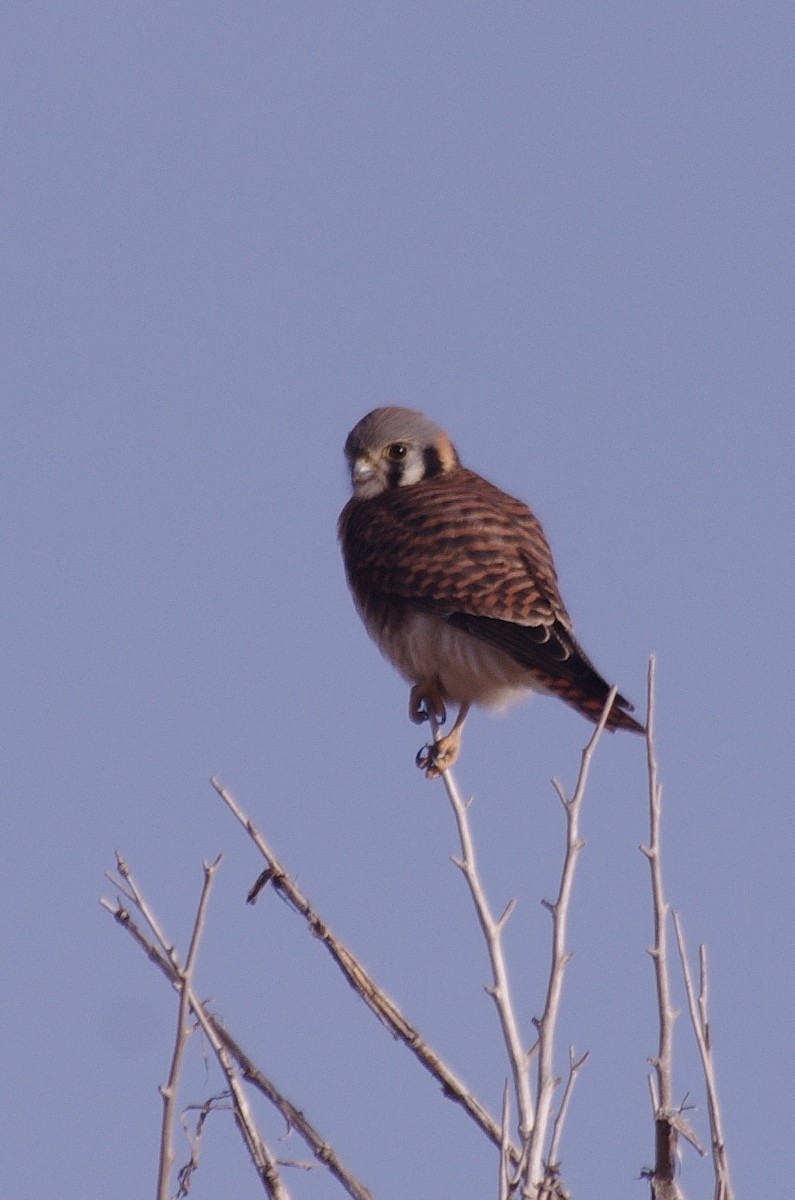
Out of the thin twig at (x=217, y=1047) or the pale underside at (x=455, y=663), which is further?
the pale underside at (x=455, y=663)

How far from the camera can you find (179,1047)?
2295mm

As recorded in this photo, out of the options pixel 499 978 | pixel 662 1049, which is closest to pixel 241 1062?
pixel 499 978

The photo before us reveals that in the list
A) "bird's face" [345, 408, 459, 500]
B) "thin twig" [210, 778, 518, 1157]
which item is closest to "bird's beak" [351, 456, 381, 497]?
"bird's face" [345, 408, 459, 500]

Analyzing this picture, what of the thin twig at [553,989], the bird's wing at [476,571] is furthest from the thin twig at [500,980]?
the bird's wing at [476,571]

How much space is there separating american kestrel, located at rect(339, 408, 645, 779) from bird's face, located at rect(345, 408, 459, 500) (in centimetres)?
19

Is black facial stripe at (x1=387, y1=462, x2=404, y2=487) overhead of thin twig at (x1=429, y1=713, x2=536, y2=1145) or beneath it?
overhead

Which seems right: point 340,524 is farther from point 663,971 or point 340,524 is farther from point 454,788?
point 663,971

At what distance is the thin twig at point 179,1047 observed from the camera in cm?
216

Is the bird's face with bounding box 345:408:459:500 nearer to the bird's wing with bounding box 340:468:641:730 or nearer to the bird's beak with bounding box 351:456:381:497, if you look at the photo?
the bird's beak with bounding box 351:456:381:497

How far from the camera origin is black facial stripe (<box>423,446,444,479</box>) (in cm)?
534

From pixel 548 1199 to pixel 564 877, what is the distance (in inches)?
17.5

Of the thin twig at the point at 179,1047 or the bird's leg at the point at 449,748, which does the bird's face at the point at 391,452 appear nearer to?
the bird's leg at the point at 449,748

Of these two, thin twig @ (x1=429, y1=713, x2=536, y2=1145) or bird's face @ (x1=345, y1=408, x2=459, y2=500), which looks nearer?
thin twig @ (x1=429, y1=713, x2=536, y2=1145)

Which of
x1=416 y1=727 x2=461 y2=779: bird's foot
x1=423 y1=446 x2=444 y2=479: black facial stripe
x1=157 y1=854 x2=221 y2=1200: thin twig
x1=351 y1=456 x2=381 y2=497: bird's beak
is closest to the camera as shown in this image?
x1=157 y1=854 x2=221 y2=1200: thin twig
